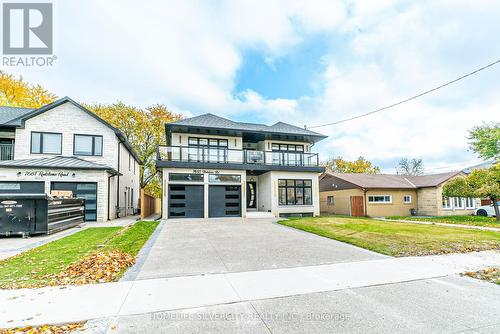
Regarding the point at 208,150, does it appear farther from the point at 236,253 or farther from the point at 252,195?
the point at 236,253

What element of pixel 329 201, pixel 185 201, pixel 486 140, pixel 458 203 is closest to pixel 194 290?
pixel 185 201

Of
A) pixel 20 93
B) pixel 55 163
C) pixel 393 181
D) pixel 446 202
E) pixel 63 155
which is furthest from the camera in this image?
pixel 20 93

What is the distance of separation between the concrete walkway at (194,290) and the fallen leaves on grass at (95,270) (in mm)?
354

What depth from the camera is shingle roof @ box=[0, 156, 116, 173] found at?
45.7ft

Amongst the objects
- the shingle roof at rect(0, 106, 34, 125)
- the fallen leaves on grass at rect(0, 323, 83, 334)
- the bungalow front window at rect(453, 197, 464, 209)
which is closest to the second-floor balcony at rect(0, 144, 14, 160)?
the shingle roof at rect(0, 106, 34, 125)

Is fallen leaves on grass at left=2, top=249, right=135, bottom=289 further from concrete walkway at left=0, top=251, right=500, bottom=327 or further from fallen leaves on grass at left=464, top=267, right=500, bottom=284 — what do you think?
fallen leaves on grass at left=464, top=267, right=500, bottom=284

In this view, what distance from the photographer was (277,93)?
22000 millimetres

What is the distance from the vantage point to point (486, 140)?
2639 centimetres

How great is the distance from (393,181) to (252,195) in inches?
545

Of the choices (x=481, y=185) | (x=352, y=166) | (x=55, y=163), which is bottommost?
(x=481, y=185)

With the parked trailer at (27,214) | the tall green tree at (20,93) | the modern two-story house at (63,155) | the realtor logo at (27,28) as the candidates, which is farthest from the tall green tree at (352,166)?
the tall green tree at (20,93)

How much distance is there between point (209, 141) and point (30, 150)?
436 inches

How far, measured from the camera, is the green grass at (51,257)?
496 cm

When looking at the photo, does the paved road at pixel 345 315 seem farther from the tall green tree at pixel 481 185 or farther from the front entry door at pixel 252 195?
the tall green tree at pixel 481 185
